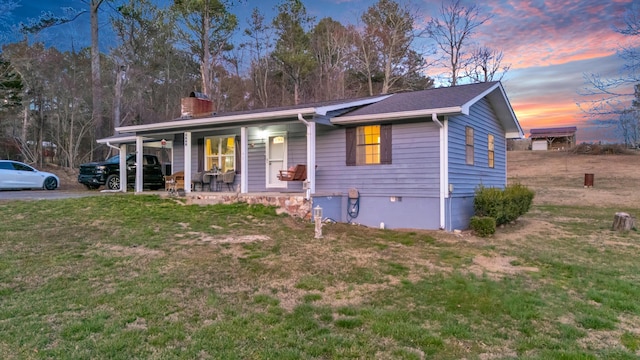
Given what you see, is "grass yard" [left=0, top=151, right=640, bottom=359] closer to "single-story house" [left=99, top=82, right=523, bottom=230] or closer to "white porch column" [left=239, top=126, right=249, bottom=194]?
"single-story house" [left=99, top=82, right=523, bottom=230]

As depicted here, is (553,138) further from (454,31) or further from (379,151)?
(379,151)

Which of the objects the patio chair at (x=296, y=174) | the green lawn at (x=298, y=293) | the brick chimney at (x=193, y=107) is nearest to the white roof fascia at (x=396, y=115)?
the patio chair at (x=296, y=174)

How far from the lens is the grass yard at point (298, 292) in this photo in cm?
337

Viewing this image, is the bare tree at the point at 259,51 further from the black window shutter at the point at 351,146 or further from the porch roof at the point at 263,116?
the black window shutter at the point at 351,146

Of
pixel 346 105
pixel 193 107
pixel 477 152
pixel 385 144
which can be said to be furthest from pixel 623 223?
pixel 193 107

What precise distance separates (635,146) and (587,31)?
78.4 feet

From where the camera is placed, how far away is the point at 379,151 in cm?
1004

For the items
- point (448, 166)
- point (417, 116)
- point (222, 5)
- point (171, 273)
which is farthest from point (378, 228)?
point (222, 5)

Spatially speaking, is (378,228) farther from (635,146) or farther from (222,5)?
(635,146)

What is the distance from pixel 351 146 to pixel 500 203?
395 cm

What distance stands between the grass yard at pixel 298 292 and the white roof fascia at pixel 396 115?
2702 mm

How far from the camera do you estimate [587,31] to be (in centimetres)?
1501

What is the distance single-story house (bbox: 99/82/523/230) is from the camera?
30.6ft

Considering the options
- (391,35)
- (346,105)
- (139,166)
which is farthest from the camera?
(391,35)
